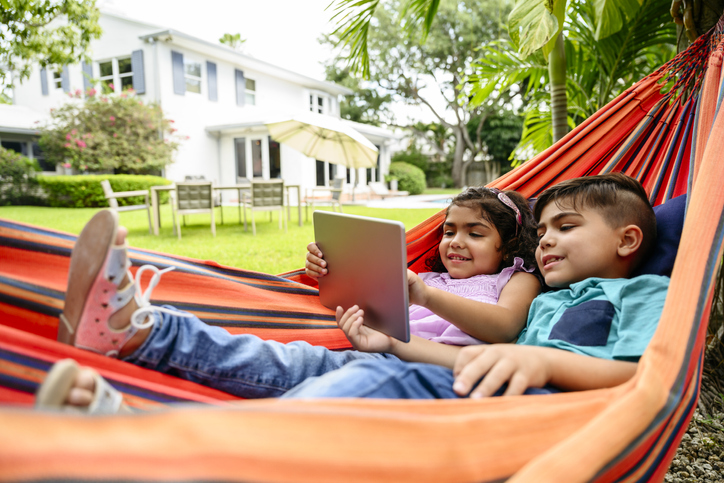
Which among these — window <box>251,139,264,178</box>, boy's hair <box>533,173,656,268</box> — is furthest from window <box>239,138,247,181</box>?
boy's hair <box>533,173,656,268</box>

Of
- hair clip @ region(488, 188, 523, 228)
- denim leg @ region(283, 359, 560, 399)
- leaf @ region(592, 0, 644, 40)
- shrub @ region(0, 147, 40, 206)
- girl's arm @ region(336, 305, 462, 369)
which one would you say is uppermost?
leaf @ region(592, 0, 644, 40)

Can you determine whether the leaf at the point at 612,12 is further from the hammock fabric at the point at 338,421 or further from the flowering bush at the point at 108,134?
the flowering bush at the point at 108,134

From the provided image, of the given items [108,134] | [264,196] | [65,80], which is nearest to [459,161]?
[108,134]

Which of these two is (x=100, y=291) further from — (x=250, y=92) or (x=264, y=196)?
(x=250, y=92)

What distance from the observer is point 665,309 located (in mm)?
844

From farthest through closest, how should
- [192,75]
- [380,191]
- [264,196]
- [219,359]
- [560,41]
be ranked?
[380,191] → [192,75] → [264,196] → [560,41] → [219,359]

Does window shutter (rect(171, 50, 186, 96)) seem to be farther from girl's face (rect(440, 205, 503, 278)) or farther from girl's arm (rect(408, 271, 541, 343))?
girl's arm (rect(408, 271, 541, 343))

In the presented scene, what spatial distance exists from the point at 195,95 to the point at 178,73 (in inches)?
29.3

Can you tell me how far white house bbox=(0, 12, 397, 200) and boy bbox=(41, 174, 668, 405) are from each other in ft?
33.2

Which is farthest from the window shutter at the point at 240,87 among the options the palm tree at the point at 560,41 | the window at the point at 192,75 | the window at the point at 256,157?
the palm tree at the point at 560,41

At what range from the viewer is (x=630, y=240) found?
3.95 feet

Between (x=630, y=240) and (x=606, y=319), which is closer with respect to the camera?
(x=606, y=319)

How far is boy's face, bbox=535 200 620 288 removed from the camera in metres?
1.19

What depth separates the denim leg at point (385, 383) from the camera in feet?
2.64
